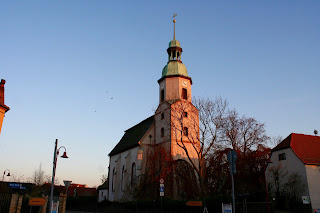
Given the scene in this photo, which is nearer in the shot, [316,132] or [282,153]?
[282,153]

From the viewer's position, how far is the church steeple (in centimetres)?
3541

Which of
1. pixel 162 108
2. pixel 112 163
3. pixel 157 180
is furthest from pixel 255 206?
pixel 112 163

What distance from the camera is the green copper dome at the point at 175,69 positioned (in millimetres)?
36150

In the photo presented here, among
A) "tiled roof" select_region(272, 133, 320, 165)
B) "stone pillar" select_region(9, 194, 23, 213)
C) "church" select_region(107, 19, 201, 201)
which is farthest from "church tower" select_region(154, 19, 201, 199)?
"stone pillar" select_region(9, 194, 23, 213)

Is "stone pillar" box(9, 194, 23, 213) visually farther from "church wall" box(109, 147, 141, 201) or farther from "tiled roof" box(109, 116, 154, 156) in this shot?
"tiled roof" box(109, 116, 154, 156)

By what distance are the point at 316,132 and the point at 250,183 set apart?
1320cm

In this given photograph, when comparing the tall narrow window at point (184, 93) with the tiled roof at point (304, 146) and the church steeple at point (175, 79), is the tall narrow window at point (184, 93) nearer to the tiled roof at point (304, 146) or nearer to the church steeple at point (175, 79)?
the church steeple at point (175, 79)

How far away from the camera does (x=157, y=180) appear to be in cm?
2988

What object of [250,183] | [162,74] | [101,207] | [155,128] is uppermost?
[162,74]

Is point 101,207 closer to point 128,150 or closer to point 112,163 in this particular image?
point 128,150

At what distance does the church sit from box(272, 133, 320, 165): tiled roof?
10356mm

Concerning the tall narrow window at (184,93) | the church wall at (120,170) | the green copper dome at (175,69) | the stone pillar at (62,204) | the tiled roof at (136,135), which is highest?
the green copper dome at (175,69)

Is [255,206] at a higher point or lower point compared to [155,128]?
lower

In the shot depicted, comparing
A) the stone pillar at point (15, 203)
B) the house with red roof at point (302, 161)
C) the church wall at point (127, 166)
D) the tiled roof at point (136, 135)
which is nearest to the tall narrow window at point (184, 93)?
the church wall at point (127, 166)
